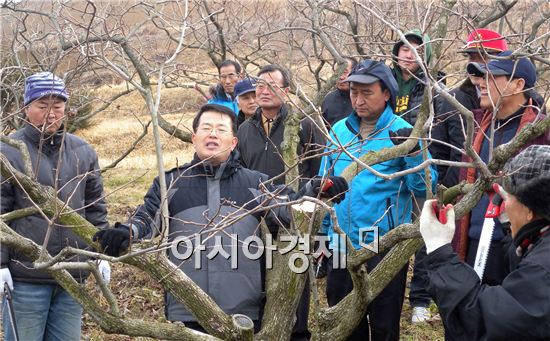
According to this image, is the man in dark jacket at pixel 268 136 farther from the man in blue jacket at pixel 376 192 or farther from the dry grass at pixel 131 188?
the man in blue jacket at pixel 376 192

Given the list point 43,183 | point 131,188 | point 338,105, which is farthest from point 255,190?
point 131,188

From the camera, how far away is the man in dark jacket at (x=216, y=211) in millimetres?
3188

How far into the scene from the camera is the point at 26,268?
3.48 meters

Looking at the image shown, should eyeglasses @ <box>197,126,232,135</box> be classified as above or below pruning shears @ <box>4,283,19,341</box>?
above

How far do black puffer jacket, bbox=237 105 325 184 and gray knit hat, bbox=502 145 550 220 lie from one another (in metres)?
2.31

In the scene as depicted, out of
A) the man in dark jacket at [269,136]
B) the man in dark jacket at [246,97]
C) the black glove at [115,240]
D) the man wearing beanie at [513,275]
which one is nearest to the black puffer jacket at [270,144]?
the man in dark jacket at [269,136]

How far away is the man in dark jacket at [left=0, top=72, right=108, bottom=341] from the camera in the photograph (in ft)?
11.6

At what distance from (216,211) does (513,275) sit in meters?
1.50

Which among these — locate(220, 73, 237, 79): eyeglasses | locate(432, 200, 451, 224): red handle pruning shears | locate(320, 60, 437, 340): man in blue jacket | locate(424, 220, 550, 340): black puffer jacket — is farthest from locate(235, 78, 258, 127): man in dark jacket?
locate(424, 220, 550, 340): black puffer jacket

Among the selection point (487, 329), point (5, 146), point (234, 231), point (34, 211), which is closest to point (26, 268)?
point (34, 211)

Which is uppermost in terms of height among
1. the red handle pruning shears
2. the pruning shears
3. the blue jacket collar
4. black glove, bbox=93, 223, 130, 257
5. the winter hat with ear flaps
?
the winter hat with ear flaps

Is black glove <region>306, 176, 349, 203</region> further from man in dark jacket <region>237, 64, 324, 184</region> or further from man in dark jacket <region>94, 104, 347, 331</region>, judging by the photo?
man in dark jacket <region>237, 64, 324, 184</region>

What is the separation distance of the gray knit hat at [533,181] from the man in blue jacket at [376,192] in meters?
1.41

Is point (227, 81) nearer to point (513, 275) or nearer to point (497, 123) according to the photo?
point (497, 123)
